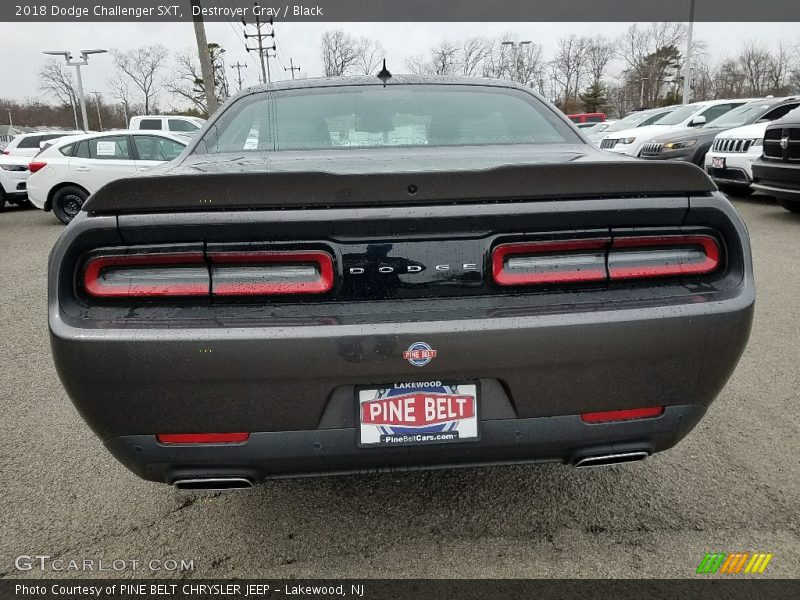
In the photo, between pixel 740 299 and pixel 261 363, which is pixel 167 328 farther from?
pixel 740 299

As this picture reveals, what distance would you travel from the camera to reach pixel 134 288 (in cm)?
159

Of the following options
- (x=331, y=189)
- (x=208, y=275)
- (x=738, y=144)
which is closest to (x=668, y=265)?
(x=331, y=189)

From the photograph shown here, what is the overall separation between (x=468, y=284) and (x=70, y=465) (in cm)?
206

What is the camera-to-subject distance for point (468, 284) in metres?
1.61

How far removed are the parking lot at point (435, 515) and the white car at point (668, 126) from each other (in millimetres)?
10176

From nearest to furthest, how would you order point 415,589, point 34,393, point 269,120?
point 415,589, point 269,120, point 34,393

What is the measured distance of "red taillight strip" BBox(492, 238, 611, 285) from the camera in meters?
1.61

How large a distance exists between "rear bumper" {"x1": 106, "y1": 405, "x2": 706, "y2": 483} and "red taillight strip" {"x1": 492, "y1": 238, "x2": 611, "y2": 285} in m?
0.39

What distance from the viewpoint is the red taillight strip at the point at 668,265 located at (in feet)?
5.41

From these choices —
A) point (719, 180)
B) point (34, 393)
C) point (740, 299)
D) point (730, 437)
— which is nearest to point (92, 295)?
point (740, 299)

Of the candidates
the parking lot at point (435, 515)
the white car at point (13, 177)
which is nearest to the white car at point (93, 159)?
the white car at point (13, 177)

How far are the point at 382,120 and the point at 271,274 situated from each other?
1.16 metres

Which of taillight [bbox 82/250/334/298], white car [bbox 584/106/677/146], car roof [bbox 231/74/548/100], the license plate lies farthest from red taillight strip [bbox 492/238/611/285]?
white car [bbox 584/106/677/146]

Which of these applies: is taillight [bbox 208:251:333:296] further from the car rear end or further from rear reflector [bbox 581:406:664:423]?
the car rear end
